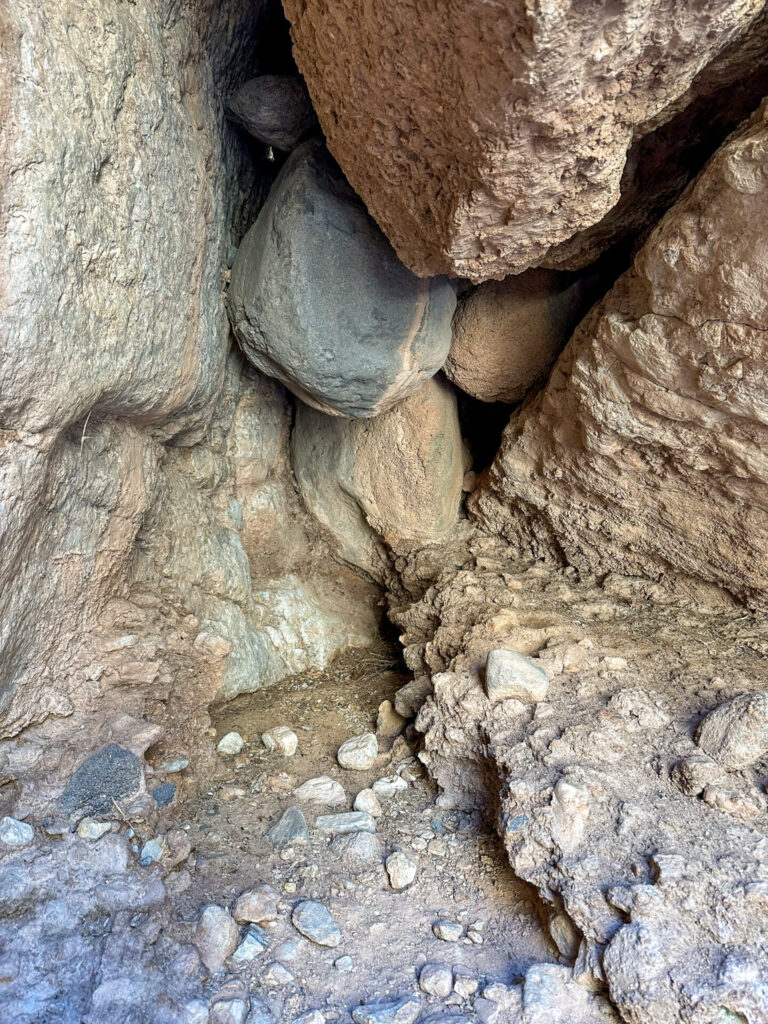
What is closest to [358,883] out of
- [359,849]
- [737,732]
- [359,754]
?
[359,849]

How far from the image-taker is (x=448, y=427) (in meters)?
2.47

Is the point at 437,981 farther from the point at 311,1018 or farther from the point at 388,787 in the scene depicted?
the point at 388,787

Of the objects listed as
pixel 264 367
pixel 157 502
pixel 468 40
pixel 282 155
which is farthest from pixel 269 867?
pixel 282 155

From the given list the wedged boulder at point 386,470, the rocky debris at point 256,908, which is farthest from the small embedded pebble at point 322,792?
the wedged boulder at point 386,470

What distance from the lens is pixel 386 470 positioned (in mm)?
2508

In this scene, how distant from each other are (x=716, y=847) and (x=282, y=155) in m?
2.19

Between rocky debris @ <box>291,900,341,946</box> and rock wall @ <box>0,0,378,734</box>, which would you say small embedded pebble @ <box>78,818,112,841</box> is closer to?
rock wall @ <box>0,0,378,734</box>

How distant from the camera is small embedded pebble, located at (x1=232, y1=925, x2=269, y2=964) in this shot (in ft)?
4.34

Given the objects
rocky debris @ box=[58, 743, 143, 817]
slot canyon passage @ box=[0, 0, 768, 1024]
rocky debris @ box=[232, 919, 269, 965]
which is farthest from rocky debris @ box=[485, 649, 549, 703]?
rocky debris @ box=[58, 743, 143, 817]

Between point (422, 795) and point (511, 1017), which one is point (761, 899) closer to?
point (511, 1017)

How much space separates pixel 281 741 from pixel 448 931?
0.82 metres

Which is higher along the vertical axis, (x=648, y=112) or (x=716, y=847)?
(x=648, y=112)

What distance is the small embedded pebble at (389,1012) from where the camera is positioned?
120 centimetres

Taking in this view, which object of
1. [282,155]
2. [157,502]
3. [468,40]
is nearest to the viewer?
[468,40]
